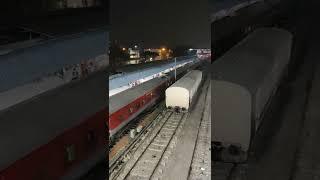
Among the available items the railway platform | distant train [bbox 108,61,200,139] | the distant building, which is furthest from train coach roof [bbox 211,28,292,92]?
the distant building

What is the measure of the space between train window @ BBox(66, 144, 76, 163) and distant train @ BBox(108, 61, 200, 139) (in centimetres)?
114

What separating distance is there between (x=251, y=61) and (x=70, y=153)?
4.36 metres

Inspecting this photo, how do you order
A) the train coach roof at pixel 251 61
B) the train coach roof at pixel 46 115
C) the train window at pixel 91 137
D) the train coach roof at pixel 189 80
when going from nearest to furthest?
1. the train coach roof at pixel 46 115
2. the train window at pixel 91 137
3. the train coach roof at pixel 251 61
4. the train coach roof at pixel 189 80

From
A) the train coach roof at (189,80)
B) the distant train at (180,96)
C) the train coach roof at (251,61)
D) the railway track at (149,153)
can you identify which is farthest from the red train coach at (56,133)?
the train coach roof at (189,80)

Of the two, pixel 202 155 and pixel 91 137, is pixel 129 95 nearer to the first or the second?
pixel 202 155

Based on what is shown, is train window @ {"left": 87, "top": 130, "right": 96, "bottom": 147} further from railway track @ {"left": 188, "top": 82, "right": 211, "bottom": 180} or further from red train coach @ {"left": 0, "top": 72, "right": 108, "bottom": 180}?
railway track @ {"left": 188, "top": 82, "right": 211, "bottom": 180}

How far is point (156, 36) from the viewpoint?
332 cm

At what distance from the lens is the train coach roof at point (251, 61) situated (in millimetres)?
6246

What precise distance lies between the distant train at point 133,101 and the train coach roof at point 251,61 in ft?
1.76

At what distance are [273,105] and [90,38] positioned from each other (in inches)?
251

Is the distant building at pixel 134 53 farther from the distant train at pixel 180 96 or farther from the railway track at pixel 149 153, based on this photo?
the distant train at pixel 180 96

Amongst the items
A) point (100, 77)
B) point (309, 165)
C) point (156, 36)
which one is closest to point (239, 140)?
point (309, 165)

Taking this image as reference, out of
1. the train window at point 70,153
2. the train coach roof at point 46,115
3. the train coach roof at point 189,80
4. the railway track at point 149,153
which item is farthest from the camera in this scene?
the train coach roof at point 189,80

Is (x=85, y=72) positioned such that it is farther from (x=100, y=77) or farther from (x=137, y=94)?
(x=137, y=94)
